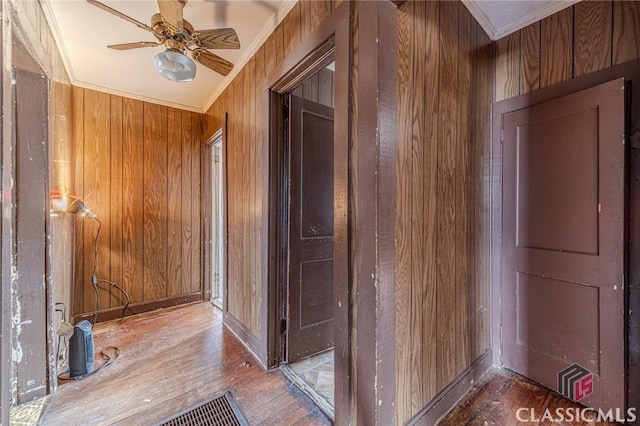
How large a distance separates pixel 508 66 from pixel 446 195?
4.08ft

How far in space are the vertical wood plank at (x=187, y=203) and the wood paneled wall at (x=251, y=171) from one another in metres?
0.78

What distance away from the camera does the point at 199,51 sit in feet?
6.19

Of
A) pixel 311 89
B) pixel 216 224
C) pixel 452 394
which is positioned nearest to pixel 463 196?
pixel 452 394

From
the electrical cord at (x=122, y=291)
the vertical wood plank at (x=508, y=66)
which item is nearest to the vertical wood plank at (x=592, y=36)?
the vertical wood plank at (x=508, y=66)

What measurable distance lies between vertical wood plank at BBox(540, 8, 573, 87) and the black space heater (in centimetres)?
373

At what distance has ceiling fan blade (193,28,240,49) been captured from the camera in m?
1.69

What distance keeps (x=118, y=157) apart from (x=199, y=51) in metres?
1.89

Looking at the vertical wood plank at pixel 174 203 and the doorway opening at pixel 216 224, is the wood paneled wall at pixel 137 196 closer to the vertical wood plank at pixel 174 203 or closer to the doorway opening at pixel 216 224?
the vertical wood plank at pixel 174 203

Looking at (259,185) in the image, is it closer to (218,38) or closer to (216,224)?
(218,38)

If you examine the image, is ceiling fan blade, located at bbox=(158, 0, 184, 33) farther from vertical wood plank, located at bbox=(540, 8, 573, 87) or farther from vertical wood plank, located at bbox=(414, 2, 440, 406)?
vertical wood plank, located at bbox=(540, 8, 573, 87)

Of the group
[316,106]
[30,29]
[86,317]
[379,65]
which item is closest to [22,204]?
[30,29]

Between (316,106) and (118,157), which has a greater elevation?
(316,106)

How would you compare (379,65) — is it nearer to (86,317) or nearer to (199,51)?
(199,51)

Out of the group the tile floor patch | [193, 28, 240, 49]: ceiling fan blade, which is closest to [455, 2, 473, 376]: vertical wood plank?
the tile floor patch
